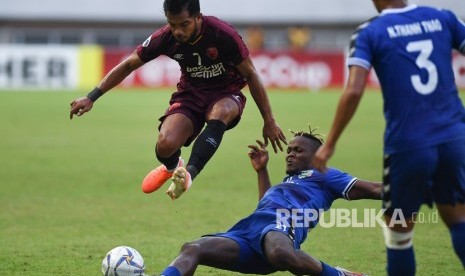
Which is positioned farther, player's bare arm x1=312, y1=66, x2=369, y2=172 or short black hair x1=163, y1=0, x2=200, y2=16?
short black hair x1=163, y1=0, x2=200, y2=16

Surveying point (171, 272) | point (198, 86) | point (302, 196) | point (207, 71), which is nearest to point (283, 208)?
point (302, 196)

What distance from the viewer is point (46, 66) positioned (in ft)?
128

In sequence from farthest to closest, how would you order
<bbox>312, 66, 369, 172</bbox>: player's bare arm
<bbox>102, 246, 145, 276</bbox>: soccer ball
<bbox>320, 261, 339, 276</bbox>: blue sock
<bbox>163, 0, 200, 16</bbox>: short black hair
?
<bbox>163, 0, 200, 16</bbox>: short black hair < <bbox>102, 246, 145, 276</bbox>: soccer ball < <bbox>320, 261, 339, 276</bbox>: blue sock < <bbox>312, 66, 369, 172</bbox>: player's bare arm

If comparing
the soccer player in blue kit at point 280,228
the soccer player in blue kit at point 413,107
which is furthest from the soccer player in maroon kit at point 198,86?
the soccer player in blue kit at point 413,107

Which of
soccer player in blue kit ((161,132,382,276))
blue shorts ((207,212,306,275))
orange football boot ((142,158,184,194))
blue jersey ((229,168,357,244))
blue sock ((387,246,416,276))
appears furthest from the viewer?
orange football boot ((142,158,184,194))

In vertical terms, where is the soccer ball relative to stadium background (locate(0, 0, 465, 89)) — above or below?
below

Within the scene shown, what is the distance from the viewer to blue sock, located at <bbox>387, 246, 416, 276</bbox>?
671 cm

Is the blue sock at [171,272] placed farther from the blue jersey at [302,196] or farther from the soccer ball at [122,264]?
the blue jersey at [302,196]

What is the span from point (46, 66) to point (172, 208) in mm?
27190

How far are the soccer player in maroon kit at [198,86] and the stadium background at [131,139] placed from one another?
3.90 ft

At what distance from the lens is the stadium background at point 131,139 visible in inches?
404

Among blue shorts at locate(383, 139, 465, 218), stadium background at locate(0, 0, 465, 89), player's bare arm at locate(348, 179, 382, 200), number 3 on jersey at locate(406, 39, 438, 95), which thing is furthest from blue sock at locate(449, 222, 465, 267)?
stadium background at locate(0, 0, 465, 89)

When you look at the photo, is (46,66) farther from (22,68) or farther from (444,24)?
(444,24)

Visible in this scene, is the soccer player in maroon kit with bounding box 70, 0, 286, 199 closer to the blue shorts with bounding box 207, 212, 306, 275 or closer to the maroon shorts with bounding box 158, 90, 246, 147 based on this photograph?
the maroon shorts with bounding box 158, 90, 246, 147
